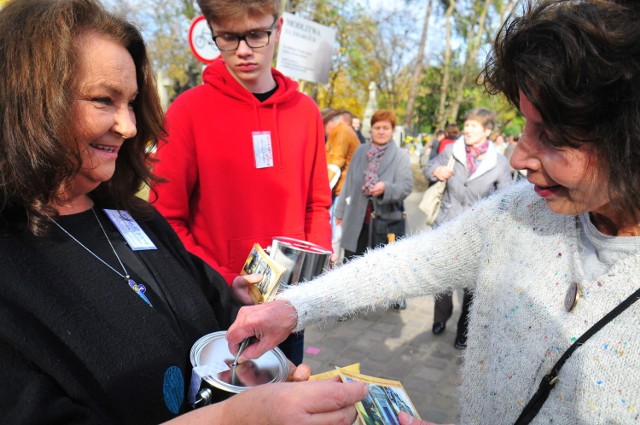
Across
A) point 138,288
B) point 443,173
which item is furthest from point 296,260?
point 443,173

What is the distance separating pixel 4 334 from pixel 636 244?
1.45m

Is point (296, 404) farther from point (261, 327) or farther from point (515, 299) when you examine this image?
point (515, 299)

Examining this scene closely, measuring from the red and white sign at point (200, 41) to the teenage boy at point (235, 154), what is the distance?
370 centimetres

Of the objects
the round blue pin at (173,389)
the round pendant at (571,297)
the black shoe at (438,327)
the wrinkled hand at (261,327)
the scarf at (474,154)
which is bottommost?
the black shoe at (438,327)

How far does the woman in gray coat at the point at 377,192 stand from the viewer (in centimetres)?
502

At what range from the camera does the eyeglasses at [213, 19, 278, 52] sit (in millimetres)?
2197

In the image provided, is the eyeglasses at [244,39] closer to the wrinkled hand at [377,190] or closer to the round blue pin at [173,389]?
the round blue pin at [173,389]

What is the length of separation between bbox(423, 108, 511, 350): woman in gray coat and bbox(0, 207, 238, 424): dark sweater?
3.63 m

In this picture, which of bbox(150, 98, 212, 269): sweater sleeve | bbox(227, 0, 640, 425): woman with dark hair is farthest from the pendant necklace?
bbox(150, 98, 212, 269): sweater sleeve

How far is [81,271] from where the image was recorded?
47.1 inches

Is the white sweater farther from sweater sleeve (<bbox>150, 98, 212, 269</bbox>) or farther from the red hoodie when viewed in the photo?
sweater sleeve (<bbox>150, 98, 212, 269</bbox>)

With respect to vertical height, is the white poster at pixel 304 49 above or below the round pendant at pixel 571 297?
above

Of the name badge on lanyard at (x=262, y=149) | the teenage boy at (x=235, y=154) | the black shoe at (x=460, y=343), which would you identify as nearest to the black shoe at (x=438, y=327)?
the black shoe at (x=460, y=343)

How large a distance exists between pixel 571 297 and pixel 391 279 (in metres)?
0.61
